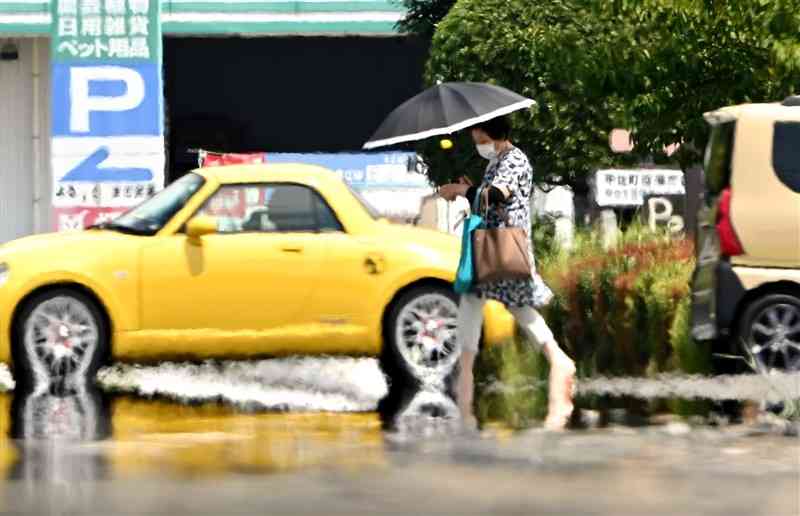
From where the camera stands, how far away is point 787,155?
13445 millimetres

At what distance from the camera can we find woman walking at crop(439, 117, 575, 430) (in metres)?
12.4


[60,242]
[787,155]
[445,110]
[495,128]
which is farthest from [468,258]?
[60,242]

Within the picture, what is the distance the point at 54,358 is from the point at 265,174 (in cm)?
201

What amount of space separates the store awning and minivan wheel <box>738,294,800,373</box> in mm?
29489

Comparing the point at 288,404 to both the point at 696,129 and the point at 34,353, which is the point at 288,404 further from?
the point at 696,129

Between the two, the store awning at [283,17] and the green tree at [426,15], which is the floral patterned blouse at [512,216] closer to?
the green tree at [426,15]

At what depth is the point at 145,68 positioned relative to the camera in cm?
2598

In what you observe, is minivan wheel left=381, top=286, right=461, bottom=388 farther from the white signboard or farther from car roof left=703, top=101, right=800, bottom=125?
the white signboard

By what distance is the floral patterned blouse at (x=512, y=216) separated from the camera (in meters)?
12.4

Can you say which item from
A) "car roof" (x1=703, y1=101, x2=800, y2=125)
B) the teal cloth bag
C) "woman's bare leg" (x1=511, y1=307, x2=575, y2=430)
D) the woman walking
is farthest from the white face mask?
"car roof" (x1=703, y1=101, x2=800, y2=125)

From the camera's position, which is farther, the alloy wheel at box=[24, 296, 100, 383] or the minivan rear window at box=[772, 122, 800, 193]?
the alloy wheel at box=[24, 296, 100, 383]

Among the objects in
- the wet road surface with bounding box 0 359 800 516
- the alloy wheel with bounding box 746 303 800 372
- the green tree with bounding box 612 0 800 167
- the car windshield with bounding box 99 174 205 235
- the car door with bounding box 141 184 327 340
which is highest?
the green tree with bounding box 612 0 800 167

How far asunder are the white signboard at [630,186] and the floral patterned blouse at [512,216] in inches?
413

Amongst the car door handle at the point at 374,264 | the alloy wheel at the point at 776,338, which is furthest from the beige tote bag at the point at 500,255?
the car door handle at the point at 374,264
